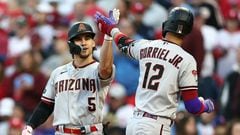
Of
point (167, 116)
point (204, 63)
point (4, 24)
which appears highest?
point (4, 24)

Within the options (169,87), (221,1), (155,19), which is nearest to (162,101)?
(169,87)

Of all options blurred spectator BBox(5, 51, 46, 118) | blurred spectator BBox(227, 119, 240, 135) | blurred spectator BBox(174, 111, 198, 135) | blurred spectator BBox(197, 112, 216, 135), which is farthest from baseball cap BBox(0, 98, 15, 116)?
blurred spectator BBox(227, 119, 240, 135)

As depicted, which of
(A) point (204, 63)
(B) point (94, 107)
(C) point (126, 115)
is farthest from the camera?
(A) point (204, 63)

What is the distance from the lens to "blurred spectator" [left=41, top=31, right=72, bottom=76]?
15.1 metres

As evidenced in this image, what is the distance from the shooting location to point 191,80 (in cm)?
882

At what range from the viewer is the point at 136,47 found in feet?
30.1

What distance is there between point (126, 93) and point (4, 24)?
359 cm

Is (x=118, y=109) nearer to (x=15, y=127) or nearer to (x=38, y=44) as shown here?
(x=15, y=127)

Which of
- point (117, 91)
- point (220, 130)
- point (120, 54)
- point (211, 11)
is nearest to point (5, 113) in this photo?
point (117, 91)

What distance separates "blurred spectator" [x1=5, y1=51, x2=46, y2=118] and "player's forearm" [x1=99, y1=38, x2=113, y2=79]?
518 centimetres

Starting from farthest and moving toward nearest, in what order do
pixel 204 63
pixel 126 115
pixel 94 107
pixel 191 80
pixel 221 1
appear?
pixel 221 1 → pixel 204 63 → pixel 126 115 → pixel 94 107 → pixel 191 80

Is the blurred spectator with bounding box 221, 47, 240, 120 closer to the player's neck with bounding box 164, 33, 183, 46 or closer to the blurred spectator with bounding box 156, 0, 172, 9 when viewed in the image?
the blurred spectator with bounding box 156, 0, 172, 9

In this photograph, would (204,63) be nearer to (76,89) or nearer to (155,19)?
(155,19)

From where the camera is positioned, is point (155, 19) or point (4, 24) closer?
point (155, 19)
